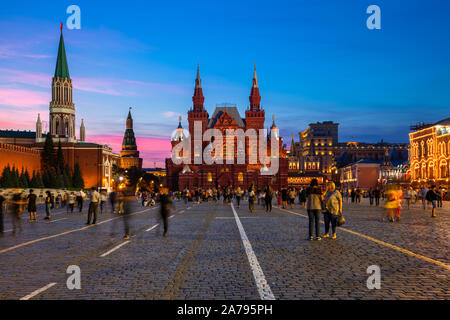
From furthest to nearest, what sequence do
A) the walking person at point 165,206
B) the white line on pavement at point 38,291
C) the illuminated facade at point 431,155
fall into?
1. the illuminated facade at point 431,155
2. the walking person at point 165,206
3. the white line on pavement at point 38,291

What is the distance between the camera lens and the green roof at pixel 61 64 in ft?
390

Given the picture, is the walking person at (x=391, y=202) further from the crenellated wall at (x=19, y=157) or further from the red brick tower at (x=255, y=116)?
→ the red brick tower at (x=255, y=116)

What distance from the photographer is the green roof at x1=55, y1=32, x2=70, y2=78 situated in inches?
4683

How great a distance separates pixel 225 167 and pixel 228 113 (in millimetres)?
18342

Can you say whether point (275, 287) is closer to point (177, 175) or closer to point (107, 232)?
point (107, 232)

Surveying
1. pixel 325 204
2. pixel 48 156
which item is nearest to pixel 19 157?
pixel 48 156

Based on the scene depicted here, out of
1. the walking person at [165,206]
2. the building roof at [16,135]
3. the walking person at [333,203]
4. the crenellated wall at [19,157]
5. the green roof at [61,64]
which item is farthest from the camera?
the building roof at [16,135]

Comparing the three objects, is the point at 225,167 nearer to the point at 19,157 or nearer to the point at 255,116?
the point at 255,116

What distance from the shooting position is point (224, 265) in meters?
9.20

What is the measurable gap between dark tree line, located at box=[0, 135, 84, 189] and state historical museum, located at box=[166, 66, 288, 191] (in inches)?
1139

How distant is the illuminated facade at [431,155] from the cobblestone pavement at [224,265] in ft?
213

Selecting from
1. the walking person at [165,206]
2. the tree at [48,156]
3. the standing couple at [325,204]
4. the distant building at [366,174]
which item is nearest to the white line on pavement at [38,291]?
the walking person at [165,206]

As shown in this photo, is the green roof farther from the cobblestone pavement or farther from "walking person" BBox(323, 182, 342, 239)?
"walking person" BBox(323, 182, 342, 239)

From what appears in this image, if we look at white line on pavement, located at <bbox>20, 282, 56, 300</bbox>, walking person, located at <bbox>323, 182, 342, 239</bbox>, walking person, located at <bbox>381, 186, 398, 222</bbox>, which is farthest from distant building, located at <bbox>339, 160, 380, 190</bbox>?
white line on pavement, located at <bbox>20, 282, 56, 300</bbox>
